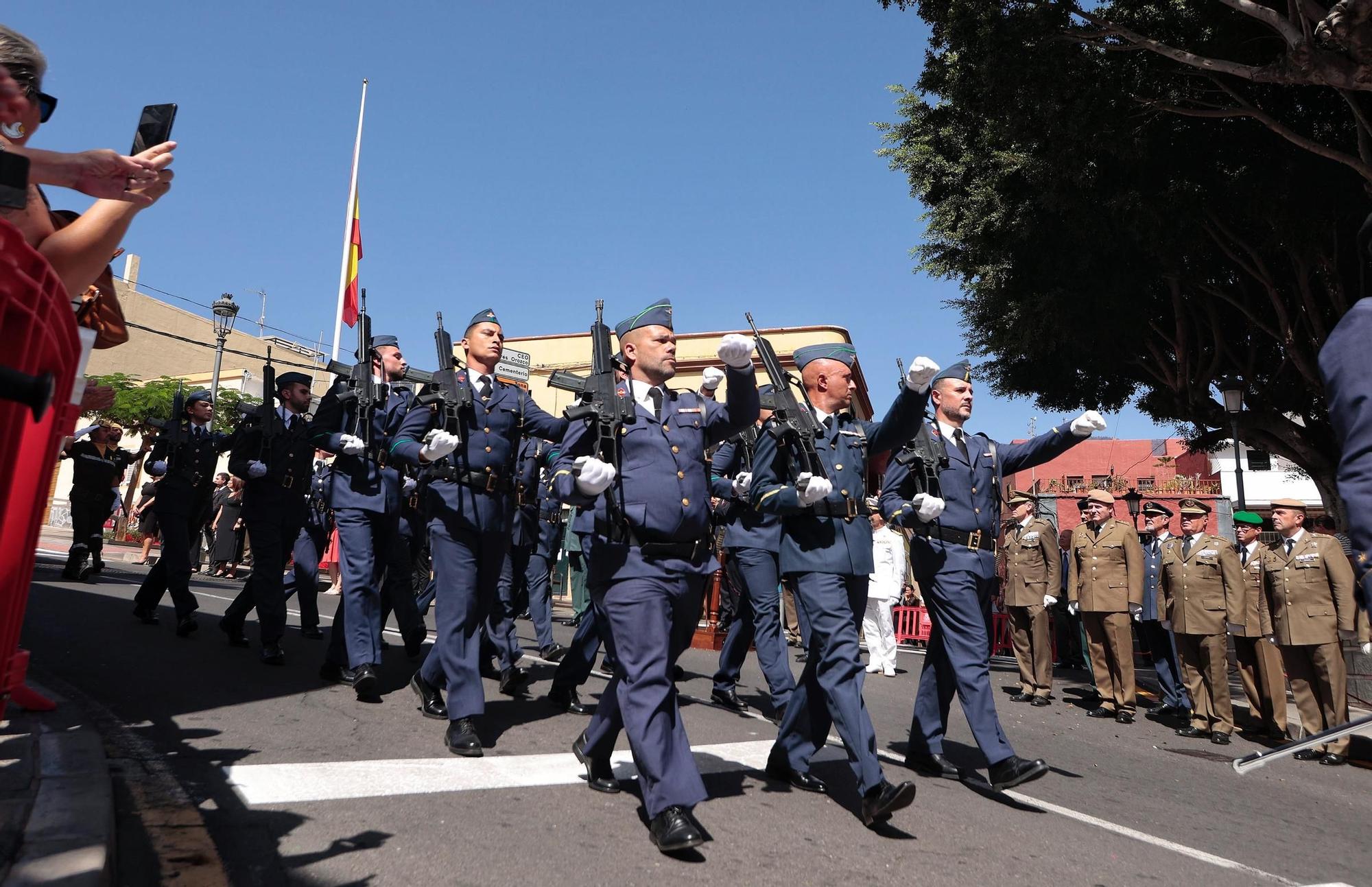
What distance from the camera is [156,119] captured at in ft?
7.18

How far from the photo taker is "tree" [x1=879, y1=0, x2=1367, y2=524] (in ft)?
40.7

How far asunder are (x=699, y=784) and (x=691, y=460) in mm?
1412

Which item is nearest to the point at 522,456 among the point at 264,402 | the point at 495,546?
the point at 495,546

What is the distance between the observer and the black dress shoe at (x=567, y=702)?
20.3 ft

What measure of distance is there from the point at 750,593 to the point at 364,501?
2.69 meters

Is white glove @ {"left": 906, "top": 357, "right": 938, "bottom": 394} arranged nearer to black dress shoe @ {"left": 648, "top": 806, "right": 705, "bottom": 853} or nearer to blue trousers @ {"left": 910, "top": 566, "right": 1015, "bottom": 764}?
blue trousers @ {"left": 910, "top": 566, "right": 1015, "bottom": 764}

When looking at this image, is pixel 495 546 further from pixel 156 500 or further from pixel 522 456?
pixel 156 500

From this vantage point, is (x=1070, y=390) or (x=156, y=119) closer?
(x=156, y=119)

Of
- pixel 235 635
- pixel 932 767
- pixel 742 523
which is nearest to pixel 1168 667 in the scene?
pixel 742 523

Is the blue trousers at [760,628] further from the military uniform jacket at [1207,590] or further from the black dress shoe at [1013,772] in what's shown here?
the military uniform jacket at [1207,590]

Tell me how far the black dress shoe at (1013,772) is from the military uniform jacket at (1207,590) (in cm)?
473

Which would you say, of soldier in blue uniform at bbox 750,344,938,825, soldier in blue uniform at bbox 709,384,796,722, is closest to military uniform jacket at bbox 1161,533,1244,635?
soldier in blue uniform at bbox 709,384,796,722

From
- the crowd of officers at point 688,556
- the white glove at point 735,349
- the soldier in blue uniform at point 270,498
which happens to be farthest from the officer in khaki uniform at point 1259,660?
the soldier in blue uniform at point 270,498

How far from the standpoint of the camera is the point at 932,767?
213 inches
